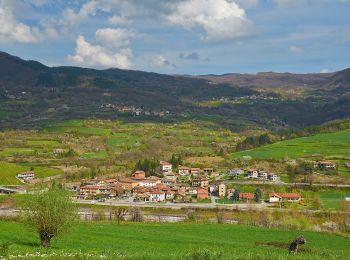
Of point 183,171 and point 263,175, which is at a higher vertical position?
point 263,175

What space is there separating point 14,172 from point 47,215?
9057 cm

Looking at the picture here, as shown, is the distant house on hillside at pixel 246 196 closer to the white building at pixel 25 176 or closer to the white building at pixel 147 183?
the white building at pixel 147 183

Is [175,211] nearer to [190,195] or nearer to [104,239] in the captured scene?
[190,195]

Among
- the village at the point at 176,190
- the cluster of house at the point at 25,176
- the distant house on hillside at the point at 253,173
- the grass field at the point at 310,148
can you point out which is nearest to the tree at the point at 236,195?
the village at the point at 176,190

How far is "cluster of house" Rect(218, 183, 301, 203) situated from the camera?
293ft

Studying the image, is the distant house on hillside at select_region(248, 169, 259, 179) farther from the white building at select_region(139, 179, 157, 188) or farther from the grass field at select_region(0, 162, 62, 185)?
the grass field at select_region(0, 162, 62, 185)

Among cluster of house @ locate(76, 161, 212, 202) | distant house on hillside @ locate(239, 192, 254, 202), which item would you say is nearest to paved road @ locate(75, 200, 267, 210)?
distant house on hillside @ locate(239, 192, 254, 202)

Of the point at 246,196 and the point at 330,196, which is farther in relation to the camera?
the point at 330,196

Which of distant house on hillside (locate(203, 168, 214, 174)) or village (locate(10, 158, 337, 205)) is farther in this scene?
distant house on hillside (locate(203, 168, 214, 174))

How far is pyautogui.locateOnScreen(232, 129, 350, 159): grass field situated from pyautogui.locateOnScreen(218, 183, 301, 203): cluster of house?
3055cm

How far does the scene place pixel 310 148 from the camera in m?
132

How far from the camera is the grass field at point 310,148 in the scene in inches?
4911

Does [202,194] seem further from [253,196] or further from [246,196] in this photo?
[253,196]

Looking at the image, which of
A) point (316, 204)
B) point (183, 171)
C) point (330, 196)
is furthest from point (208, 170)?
point (316, 204)
